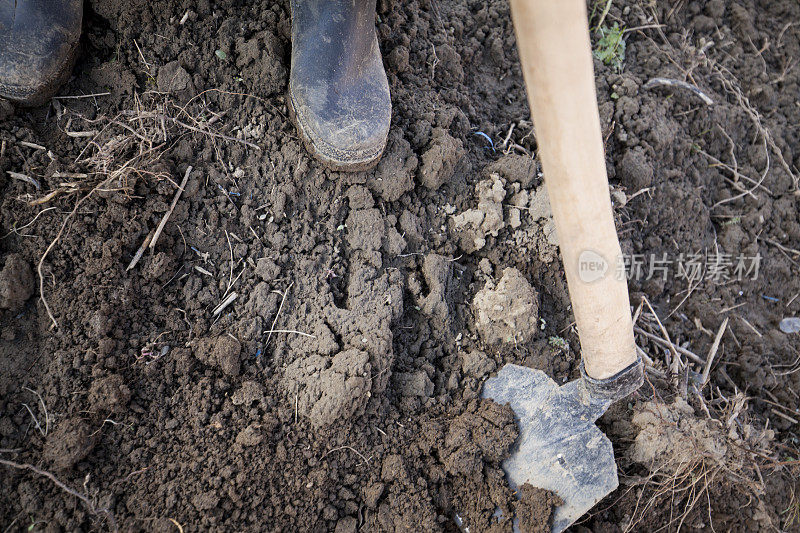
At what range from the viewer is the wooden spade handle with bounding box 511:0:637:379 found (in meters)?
1.12

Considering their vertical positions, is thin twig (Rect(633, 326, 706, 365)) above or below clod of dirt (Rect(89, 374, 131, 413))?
below

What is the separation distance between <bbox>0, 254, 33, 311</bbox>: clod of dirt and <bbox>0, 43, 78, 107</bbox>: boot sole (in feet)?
1.49

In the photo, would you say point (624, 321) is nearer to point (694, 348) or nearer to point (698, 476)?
point (698, 476)

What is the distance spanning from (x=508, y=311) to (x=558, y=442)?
0.42 m

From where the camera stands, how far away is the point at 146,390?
156 centimetres

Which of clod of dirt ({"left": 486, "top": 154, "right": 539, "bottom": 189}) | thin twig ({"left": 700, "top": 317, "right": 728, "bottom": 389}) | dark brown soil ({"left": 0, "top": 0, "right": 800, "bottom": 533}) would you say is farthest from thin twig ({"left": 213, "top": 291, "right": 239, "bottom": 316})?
thin twig ({"left": 700, "top": 317, "right": 728, "bottom": 389})

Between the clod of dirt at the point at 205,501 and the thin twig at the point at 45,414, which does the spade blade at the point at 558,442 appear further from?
the thin twig at the point at 45,414

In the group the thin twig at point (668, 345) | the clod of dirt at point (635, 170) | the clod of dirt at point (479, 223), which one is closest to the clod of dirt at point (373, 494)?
the clod of dirt at point (479, 223)

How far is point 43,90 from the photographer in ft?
5.34

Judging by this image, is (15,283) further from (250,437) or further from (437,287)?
(437,287)

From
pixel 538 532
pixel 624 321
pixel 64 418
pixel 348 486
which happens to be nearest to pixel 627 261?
pixel 624 321

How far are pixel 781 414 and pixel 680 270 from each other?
66cm
